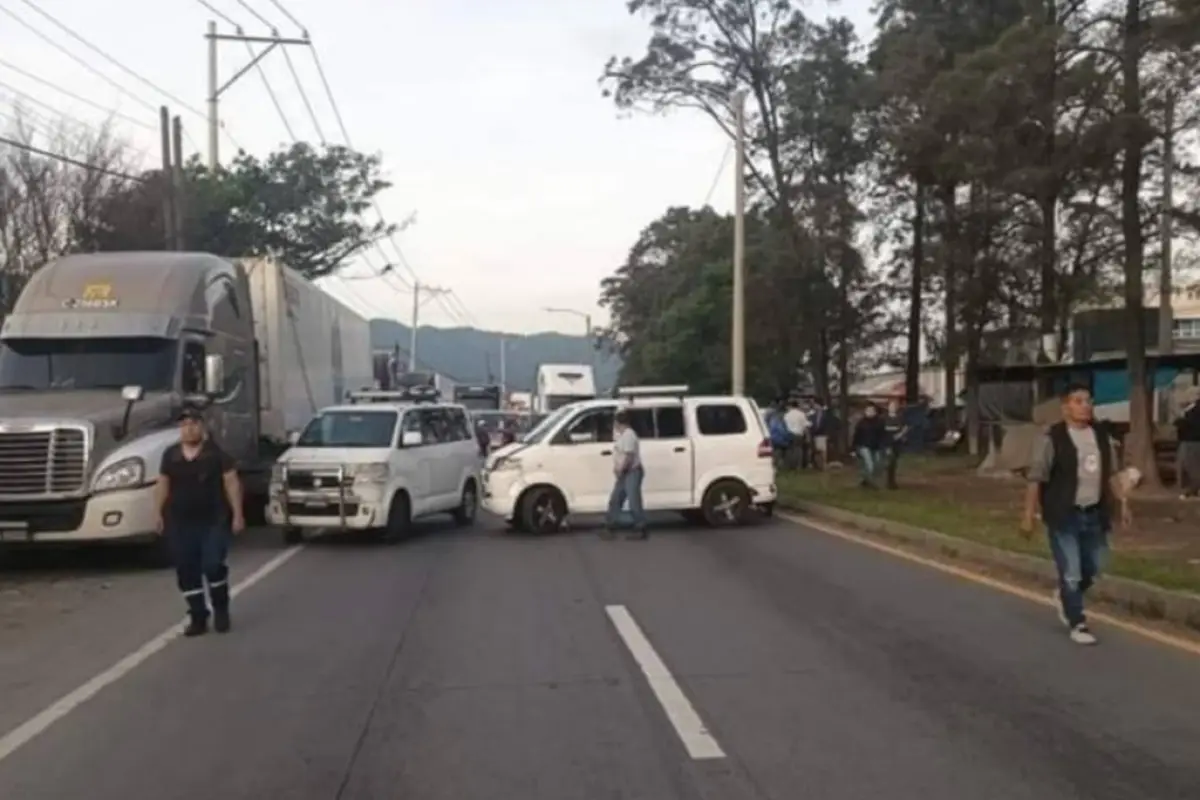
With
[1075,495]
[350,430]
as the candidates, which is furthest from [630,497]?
[1075,495]

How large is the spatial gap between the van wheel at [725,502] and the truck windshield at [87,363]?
787 centimetres

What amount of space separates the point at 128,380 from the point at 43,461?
6.50 ft

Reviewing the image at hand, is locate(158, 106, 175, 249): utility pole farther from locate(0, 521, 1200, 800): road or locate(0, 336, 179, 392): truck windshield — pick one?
locate(0, 521, 1200, 800): road

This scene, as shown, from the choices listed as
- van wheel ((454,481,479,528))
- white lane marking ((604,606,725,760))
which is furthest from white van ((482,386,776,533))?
white lane marking ((604,606,725,760))

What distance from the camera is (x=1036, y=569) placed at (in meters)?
14.8

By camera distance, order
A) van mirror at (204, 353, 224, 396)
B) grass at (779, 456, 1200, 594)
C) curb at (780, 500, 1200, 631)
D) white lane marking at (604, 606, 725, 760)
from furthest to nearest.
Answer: van mirror at (204, 353, 224, 396) → grass at (779, 456, 1200, 594) → curb at (780, 500, 1200, 631) → white lane marking at (604, 606, 725, 760)

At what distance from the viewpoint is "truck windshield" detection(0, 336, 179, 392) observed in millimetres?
17969

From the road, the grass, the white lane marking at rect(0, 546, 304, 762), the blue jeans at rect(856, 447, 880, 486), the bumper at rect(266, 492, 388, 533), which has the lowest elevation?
the white lane marking at rect(0, 546, 304, 762)

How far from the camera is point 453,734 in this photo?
8094 millimetres

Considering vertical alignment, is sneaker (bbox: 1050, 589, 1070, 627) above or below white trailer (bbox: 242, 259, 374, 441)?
below

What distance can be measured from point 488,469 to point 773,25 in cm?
2191

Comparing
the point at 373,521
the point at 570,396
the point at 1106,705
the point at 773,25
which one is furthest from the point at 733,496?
the point at 570,396

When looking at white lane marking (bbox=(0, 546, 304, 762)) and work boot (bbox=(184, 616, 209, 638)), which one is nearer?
white lane marking (bbox=(0, 546, 304, 762))

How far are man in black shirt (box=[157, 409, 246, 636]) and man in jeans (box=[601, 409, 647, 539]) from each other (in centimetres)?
874
